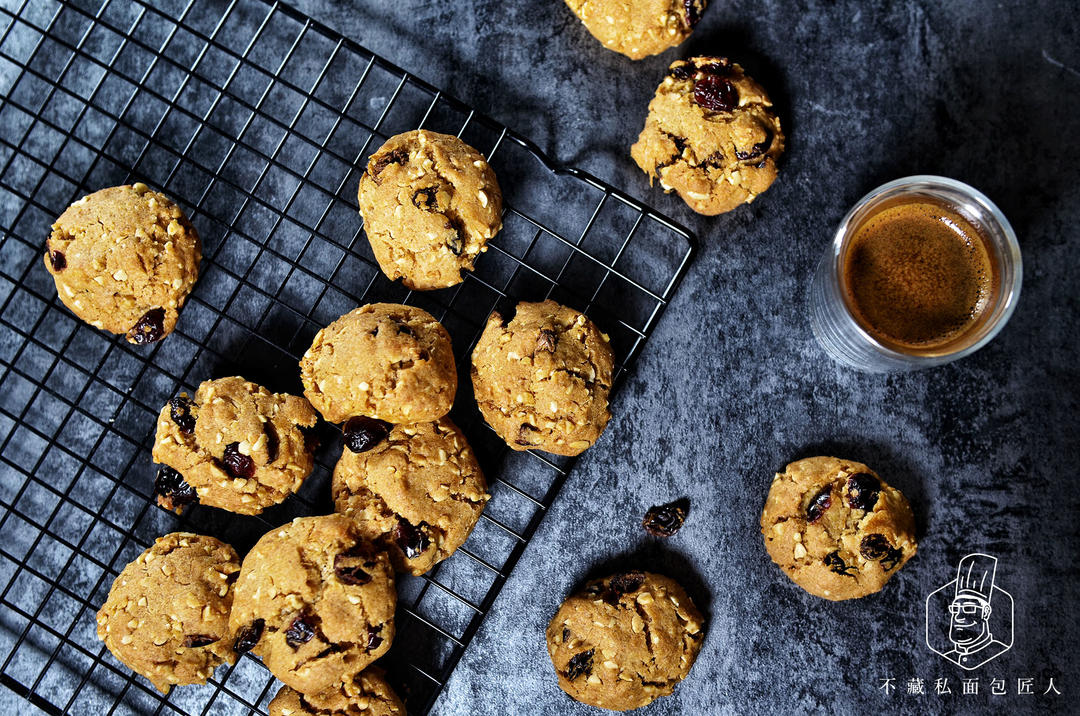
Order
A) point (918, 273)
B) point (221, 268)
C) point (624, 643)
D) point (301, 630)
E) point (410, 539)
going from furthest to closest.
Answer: point (221, 268)
point (918, 273)
point (624, 643)
point (410, 539)
point (301, 630)

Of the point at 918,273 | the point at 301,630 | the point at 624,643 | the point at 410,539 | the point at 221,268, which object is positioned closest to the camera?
the point at 301,630

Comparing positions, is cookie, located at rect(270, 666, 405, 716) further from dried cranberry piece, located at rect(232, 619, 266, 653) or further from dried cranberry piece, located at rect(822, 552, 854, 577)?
dried cranberry piece, located at rect(822, 552, 854, 577)

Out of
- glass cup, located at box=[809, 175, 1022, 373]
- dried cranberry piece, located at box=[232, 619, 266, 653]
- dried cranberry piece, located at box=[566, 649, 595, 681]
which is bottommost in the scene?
dried cranberry piece, located at box=[232, 619, 266, 653]

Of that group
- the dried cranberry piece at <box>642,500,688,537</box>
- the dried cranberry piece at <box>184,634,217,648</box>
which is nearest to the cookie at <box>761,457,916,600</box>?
the dried cranberry piece at <box>642,500,688,537</box>

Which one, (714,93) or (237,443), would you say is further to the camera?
(714,93)

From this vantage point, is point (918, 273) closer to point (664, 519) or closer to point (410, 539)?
point (664, 519)

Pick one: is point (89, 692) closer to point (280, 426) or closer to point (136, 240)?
point (280, 426)

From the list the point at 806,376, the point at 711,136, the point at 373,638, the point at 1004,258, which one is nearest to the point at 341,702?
the point at 373,638

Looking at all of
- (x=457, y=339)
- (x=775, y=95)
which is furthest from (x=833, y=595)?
(x=775, y=95)

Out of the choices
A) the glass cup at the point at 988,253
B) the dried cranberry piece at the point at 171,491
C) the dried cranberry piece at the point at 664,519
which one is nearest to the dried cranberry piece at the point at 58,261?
the dried cranberry piece at the point at 171,491
